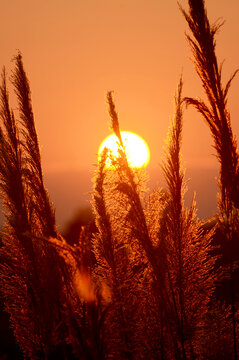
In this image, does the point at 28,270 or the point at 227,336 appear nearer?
the point at 28,270

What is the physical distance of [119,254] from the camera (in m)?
3.57

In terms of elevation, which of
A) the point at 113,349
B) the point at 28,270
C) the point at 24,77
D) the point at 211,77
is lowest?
the point at 113,349

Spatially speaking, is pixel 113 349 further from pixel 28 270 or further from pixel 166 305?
pixel 28 270

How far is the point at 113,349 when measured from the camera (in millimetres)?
2930

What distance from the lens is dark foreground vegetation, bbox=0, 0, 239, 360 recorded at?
98.5 inches

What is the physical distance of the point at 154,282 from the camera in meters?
2.66

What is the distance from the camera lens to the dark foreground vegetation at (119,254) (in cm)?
250

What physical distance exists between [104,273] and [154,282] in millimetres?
1047

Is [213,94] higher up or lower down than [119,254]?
higher up

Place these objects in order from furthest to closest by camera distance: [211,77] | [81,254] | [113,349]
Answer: [113,349] → [211,77] → [81,254]

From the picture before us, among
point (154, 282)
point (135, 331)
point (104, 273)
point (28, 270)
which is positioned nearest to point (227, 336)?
point (135, 331)

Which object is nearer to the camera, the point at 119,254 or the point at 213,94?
the point at 213,94

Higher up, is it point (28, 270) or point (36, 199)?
point (36, 199)

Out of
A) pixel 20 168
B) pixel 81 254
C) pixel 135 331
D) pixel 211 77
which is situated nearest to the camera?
pixel 81 254
